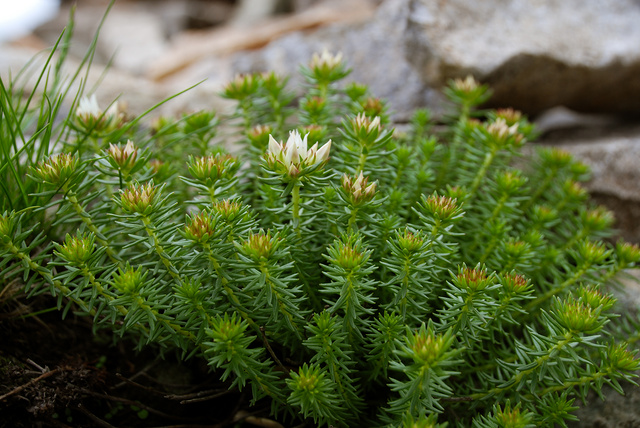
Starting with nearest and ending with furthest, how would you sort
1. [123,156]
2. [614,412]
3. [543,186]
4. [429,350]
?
[429,350] → [123,156] → [614,412] → [543,186]

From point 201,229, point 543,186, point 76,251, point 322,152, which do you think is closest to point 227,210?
point 201,229

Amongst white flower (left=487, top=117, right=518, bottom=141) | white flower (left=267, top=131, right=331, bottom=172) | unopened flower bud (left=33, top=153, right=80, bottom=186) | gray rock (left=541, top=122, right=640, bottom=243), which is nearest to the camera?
white flower (left=267, top=131, right=331, bottom=172)

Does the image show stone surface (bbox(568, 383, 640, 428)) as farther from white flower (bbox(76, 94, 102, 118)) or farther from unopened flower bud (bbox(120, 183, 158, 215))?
white flower (bbox(76, 94, 102, 118))

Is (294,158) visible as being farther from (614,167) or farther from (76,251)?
(614,167)

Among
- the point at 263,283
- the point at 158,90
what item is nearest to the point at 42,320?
the point at 263,283

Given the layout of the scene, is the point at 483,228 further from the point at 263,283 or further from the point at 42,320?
the point at 42,320

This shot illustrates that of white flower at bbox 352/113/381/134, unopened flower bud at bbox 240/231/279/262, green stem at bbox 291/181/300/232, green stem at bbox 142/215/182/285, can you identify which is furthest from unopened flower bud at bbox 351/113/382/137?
green stem at bbox 142/215/182/285
